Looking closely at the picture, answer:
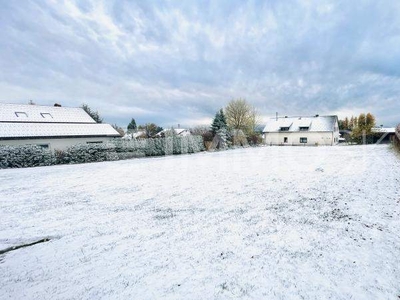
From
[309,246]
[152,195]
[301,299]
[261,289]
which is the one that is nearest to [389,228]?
[309,246]

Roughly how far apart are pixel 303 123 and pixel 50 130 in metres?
43.9

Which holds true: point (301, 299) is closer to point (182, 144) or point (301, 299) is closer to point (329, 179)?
point (329, 179)

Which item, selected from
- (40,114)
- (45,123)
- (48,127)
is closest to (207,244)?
(48,127)

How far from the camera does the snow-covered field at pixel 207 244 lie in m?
2.99

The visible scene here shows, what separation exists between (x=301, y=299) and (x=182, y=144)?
24.2 m

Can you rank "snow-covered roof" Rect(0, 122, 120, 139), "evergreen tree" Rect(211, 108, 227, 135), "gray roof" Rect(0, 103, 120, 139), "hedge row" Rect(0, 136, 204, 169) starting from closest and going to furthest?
"hedge row" Rect(0, 136, 204, 169), "snow-covered roof" Rect(0, 122, 120, 139), "gray roof" Rect(0, 103, 120, 139), "evergreen tree" Rect(211, 108, 227, 135)

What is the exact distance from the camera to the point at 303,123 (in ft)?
145

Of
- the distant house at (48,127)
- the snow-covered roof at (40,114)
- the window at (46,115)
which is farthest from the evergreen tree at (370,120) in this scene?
the window at (46,115)

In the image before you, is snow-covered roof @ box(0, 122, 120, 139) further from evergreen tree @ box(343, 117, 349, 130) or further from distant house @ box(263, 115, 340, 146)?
evergreen tree @ box(343, 117, 349, 130)

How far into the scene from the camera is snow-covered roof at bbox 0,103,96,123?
73.0ft

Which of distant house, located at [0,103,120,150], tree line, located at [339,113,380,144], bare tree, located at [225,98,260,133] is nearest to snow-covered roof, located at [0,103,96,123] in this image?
distant house, located at [0,103,120,150]

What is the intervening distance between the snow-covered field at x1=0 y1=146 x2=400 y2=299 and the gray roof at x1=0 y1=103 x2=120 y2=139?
1543 cm

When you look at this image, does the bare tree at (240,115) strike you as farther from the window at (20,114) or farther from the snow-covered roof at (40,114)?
the window at (20,114)

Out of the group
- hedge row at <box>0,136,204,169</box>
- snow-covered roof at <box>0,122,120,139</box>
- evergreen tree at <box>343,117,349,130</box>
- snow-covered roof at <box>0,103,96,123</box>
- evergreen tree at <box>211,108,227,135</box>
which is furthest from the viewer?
evergreen tree at <box>343,117,349,130</box>
